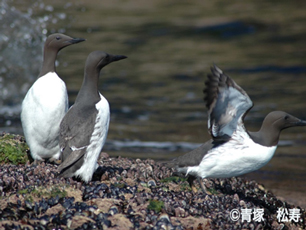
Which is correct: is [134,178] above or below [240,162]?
below

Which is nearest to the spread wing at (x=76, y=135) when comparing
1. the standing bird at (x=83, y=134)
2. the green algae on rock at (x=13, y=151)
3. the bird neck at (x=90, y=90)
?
the standing bird at (x=83, y=134)

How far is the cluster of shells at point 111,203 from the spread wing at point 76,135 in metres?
0.33

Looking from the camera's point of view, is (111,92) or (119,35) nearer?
(111,92)

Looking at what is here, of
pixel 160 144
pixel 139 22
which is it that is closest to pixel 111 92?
pixel 160 144

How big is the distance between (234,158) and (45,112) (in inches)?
116

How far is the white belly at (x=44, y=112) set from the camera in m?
7.74

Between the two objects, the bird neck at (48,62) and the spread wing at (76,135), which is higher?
the bird neck at (48,62)

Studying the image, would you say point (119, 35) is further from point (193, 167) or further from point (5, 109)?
point (193, 167)

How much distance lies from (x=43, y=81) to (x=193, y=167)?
8.84ft

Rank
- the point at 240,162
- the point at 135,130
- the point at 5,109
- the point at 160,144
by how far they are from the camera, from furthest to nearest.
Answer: the point at 5,109 < the point at 135,130 < the point at 160,144 < the point at 240,162

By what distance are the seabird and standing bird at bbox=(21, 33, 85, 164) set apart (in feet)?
6.59

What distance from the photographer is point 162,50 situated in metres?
31.5

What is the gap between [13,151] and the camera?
839 cm

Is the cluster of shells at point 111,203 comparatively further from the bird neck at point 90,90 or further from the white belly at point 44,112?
the bird neck at point 90,90
